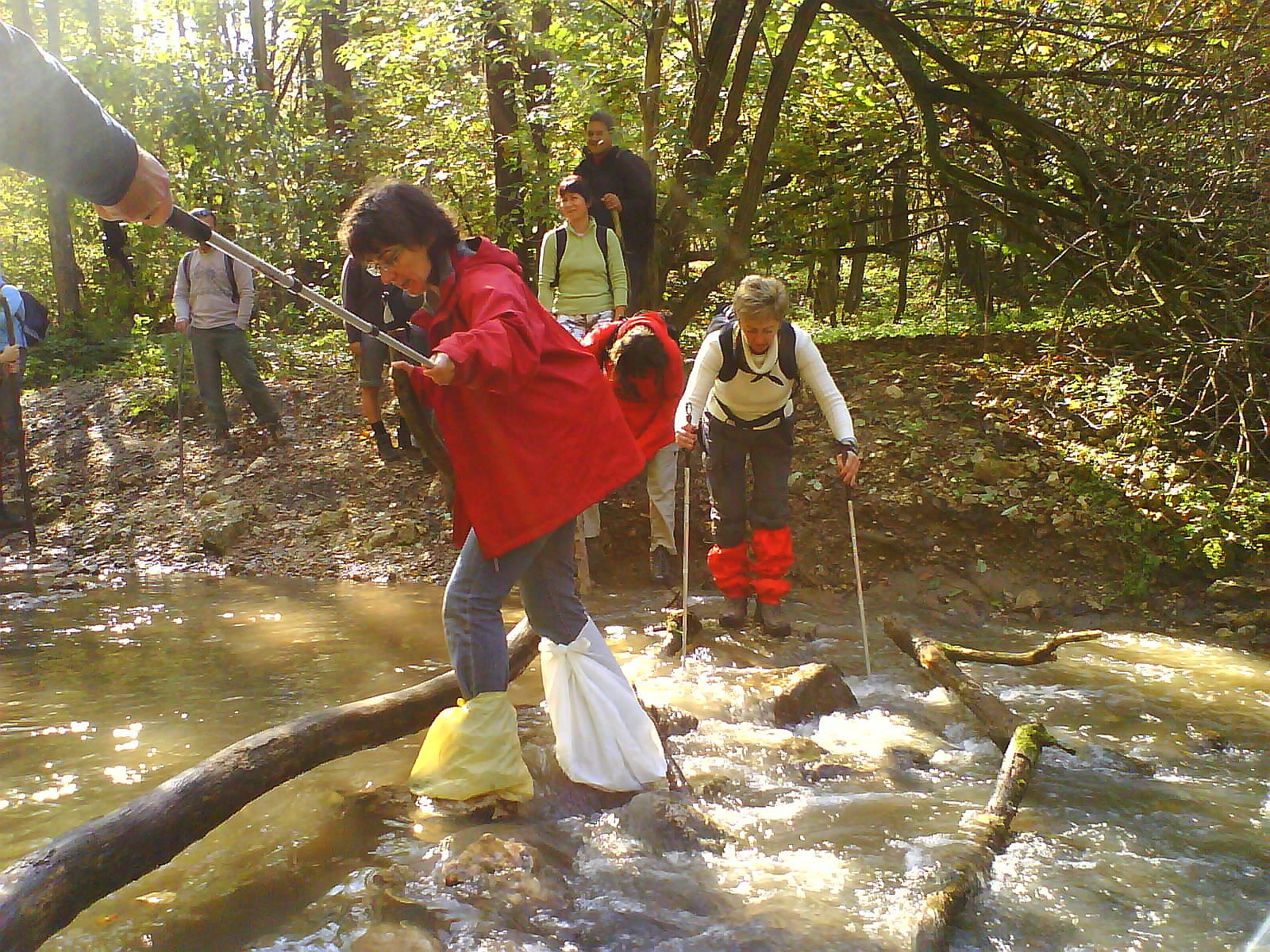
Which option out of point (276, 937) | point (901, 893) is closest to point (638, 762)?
point (901, 893)

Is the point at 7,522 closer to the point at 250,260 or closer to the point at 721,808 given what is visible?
the point at 250,260

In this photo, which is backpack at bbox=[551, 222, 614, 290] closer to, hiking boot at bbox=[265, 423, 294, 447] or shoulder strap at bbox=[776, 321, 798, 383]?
shoulder strap at bbox=[776, 321, 798, 383]

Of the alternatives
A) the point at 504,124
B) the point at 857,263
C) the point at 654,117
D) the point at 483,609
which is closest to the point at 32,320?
the point at 504,124

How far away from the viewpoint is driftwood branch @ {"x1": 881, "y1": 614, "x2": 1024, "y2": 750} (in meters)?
4.66

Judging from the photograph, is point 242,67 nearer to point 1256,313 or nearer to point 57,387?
point 57,387

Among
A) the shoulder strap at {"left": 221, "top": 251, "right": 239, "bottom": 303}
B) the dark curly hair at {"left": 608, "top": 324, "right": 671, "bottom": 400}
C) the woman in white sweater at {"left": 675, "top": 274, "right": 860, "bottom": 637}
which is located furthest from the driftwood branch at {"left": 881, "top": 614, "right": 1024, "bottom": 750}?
the shoulder strap at {"left": 221, "top": 251, "right": 239, "bottom": 303}

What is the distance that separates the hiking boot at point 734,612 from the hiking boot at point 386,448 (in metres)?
4.24

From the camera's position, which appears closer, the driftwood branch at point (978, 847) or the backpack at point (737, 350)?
the driftwood branch at point (978, 847)

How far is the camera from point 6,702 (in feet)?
17.0

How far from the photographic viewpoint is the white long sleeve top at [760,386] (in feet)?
19.9

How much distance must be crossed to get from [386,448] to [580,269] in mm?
2987

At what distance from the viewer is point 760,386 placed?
6.30 m

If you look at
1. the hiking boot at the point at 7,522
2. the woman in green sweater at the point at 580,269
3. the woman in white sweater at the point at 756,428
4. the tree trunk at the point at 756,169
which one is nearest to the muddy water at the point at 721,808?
the woman in white sweater at the point at 756,428

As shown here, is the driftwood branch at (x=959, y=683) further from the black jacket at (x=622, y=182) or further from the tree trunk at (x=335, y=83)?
the tree trunk at (x=335, y=83)
